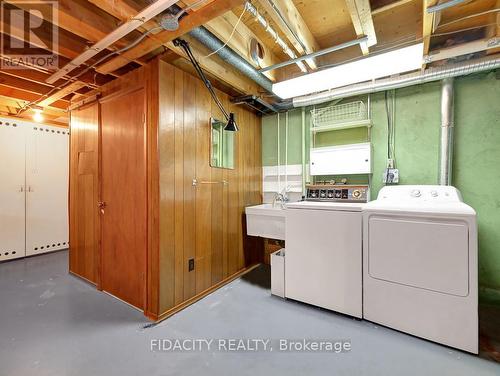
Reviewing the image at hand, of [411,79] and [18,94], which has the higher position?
[18,94]

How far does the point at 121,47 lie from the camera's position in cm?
189

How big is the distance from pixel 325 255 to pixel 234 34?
2.20 meters

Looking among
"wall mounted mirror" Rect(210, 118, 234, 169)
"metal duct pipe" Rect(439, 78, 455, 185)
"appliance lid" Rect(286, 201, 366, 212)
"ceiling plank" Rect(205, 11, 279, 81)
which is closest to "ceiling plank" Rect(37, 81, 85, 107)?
"wall mounted mirror" Rect(210, 118, 234, 169)

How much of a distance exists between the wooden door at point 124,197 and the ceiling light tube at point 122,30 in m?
0.44

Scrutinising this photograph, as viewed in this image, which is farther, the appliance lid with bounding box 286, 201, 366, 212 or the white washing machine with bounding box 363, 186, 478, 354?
the appliance lid with bounding box 286, 201, 366, 212

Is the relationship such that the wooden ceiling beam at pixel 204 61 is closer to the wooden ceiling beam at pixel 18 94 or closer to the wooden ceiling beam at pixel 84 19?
the wooden ceiling beam at pixel 84 19

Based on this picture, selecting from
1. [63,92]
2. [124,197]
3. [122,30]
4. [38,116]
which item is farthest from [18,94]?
[122,30]

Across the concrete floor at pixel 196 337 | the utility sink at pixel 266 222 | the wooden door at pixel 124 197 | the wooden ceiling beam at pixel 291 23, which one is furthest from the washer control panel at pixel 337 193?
the wooden door at pixel 124 197

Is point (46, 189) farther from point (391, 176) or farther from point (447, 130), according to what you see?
point (447, 130)

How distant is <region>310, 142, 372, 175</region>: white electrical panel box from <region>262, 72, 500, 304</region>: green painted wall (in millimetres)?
251

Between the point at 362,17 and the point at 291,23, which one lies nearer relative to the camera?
the point at 362,17

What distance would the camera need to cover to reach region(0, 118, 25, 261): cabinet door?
11.6ft

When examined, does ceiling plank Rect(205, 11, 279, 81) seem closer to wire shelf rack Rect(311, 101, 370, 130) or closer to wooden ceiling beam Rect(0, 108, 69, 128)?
→ wire shelf rack Rect(311, 101, 370, 130)

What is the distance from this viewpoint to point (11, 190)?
11.9 feet
